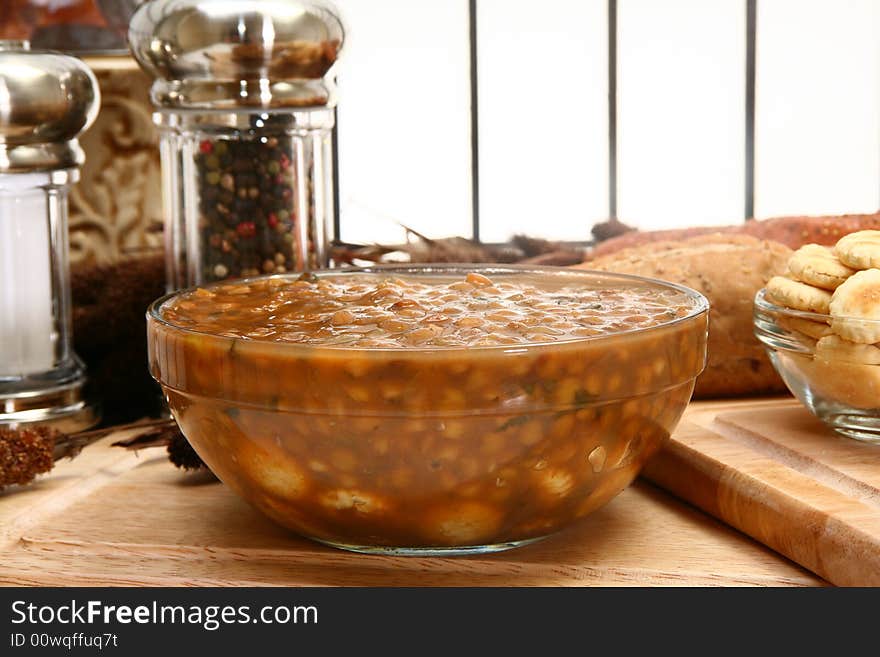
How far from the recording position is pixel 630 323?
2.64 ft

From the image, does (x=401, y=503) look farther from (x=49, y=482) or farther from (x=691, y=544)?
(x=49, y=482)

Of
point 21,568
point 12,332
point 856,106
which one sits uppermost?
point 856,106

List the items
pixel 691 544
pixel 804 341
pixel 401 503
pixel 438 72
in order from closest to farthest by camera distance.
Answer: pixel 401 503 → pixel 691 544 → pixel 804 341 → pixel 438 72

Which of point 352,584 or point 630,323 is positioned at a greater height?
point 630,323

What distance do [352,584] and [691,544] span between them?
9.7 inches

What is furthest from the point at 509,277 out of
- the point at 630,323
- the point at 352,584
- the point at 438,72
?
the point at 438,72

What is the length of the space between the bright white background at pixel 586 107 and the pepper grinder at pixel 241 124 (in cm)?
355

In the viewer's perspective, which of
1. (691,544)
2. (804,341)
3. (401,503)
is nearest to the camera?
(401,503)

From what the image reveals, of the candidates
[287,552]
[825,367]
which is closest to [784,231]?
[825,367]

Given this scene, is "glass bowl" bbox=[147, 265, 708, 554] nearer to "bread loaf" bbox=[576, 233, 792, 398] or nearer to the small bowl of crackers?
the small bowl of crackers

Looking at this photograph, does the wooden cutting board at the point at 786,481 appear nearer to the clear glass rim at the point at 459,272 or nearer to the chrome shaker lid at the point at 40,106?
the clear glass rim at the point at 459,272

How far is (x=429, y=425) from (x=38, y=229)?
2.20ft

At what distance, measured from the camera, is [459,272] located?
1.04 meters

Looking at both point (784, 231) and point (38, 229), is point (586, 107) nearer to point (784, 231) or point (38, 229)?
point (784, 231)
